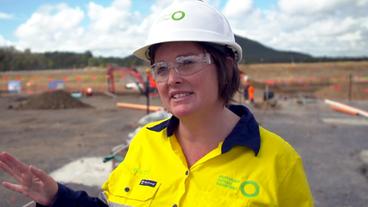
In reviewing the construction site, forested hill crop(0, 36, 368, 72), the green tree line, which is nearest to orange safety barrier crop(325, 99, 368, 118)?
the construction site

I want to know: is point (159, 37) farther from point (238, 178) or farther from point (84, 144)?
point (84, 144)

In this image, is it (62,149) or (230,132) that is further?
(62,149)

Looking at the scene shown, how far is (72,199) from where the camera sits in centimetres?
178

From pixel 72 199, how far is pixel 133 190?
320 millimetres

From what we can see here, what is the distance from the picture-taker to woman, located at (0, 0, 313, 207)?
63.7 inches

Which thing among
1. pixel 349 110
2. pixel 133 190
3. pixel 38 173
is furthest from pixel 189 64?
pixel 349 110

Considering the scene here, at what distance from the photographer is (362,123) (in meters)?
10.8

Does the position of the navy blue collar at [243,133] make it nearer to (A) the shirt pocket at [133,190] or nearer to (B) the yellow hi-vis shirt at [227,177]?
(B) the yellow hi-vis shirt at [227,177]

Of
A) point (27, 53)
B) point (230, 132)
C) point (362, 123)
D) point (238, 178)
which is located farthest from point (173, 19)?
point (27, 53)

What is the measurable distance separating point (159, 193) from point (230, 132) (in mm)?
488

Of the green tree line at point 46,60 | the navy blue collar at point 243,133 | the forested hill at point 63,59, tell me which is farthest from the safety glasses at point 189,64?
the green tree line at point 46,60

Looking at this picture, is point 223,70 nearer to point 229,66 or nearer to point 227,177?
point 229,66

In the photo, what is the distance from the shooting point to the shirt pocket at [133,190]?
1767 mm

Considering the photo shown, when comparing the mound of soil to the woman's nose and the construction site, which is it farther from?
the woman's nose
